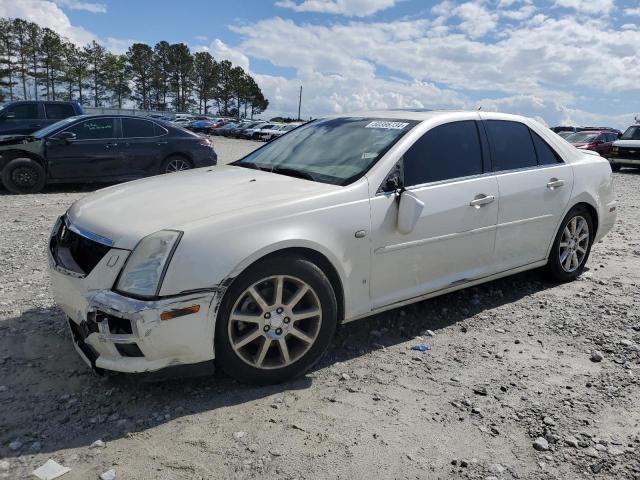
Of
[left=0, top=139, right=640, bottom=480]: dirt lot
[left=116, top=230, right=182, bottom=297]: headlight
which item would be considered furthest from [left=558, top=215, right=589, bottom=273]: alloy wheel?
[left=116, top=230, right=182, bottom=297]: headlight

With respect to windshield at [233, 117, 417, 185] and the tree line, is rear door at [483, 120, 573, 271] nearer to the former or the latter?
windshield at [233, 117, 417, 185]

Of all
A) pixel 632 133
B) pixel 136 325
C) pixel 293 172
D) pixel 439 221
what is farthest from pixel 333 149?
pixel 632 133

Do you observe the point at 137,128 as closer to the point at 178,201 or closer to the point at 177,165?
the point at 177,165

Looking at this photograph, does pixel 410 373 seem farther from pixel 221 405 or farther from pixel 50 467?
pixel 50 467

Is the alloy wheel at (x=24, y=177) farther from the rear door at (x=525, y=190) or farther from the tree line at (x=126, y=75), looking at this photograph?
the tree line at (x=126, y=75)

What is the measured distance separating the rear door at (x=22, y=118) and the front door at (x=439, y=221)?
11892 millimetres

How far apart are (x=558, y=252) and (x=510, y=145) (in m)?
1.17

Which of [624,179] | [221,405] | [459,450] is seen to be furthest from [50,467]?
[624,179]

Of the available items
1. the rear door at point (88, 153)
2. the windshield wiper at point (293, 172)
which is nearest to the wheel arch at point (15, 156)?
the rear door at point (88, 153)

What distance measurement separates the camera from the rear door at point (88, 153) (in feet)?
30.8

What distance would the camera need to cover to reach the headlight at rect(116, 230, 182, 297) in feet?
8.73

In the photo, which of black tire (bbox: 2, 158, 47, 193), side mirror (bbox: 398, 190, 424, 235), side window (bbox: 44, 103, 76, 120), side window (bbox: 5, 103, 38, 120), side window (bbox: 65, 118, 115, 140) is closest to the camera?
side mirror (bbox: 398, 190, 424, 235)

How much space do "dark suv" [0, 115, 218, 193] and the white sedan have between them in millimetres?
6195

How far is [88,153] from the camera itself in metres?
9.54
